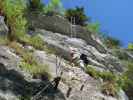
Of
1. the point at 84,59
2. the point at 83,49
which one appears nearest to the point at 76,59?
the point at 84,59

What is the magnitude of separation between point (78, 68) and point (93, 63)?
3.32 metres

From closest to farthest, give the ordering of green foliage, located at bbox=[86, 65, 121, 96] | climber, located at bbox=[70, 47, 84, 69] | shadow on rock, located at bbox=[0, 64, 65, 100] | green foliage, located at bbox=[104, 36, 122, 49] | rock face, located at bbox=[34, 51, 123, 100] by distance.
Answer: shadow on rock, located at bbox=[0, 64, 65, 100], rock face, located at bbox=[34, 51, 123, 100], green foliage, located at bbox=[86, 65, 121, 96], climber, located at bbox=[70, 47, 84, 69], green foliage, located at bbox=[104, 36, 122, 49]

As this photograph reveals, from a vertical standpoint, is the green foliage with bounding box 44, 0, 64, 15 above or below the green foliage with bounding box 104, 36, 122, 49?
above

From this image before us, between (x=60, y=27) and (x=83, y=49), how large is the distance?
309 centimetres

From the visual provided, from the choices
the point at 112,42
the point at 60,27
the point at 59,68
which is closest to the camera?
the point at 59,68

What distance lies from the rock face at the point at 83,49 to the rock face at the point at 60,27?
0.64 m

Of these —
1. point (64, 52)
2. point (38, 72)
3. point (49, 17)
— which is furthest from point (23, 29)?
point (49, 17)

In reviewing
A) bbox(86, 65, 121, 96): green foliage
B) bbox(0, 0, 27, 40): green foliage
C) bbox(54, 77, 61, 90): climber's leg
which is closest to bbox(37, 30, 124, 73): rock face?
bbox(86, 65, 121, 96): green foliage

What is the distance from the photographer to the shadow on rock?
46.9ft

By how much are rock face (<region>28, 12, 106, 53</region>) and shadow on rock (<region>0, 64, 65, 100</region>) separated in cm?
1238

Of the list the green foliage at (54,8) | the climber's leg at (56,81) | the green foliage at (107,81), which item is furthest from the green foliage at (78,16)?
the climber's leg at (56,81)

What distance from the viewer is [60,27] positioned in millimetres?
28141

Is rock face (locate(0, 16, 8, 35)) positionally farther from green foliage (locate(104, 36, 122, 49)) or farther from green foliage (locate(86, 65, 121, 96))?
green foliage (locate(104, 36, 122, 49))

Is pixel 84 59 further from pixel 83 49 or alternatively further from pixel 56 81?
pixel 56 81
